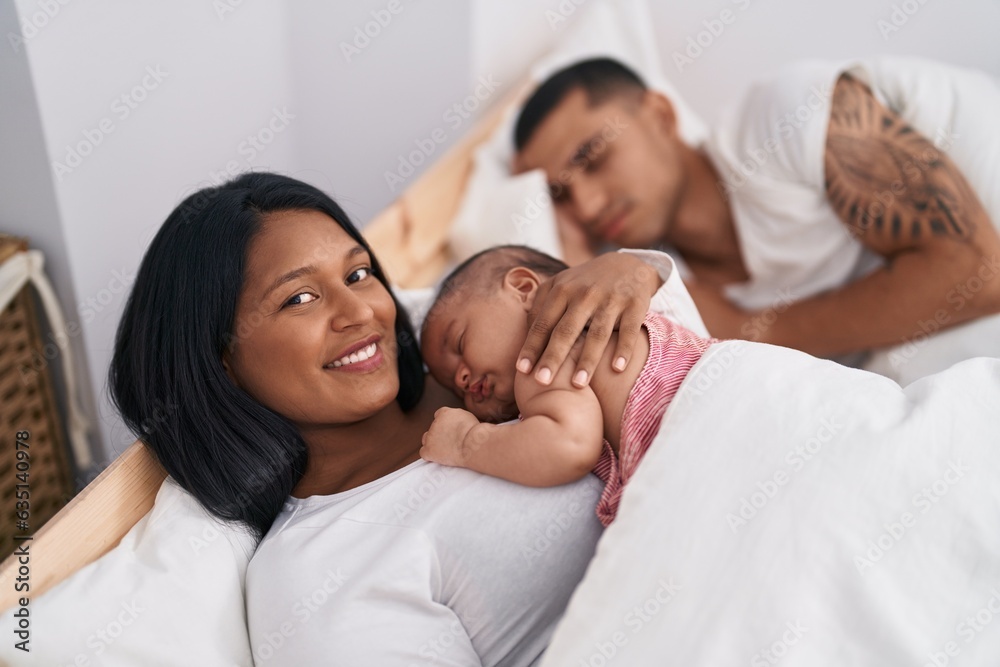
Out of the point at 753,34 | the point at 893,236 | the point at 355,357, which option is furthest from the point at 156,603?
the point at 753,34

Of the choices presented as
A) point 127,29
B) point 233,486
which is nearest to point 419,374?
point 233,486

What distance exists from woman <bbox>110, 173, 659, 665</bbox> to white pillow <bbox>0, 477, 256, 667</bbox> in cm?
3

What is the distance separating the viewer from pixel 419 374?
4.25ft

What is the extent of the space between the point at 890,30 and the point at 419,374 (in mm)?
1811

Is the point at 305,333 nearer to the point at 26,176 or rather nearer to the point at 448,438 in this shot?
the point at 448,438

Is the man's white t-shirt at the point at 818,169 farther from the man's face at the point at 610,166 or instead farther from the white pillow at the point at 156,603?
the white pillow at the point at 156,603

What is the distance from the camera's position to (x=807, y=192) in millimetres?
1738

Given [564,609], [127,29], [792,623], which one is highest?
[127,29]

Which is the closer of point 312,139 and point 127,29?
point 127,29

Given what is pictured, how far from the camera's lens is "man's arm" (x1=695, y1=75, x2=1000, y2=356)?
59.8 inches

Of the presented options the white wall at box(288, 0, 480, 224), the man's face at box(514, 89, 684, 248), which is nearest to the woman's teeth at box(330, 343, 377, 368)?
the man's face at box(514, 89, 684, 248)

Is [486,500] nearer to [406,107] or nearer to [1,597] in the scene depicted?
[1,597]

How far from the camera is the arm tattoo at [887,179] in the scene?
154cm

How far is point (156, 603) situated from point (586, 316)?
68 cm
